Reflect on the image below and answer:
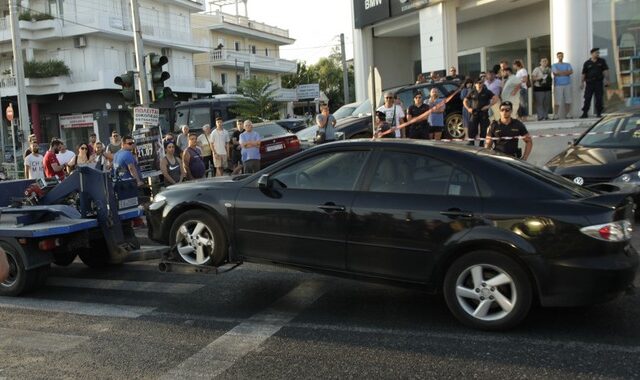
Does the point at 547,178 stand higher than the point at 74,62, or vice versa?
the point at 74,62

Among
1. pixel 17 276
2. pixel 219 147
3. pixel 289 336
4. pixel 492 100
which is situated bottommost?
pixel 289 336

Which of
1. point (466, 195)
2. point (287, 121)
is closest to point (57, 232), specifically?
point (466, 195)

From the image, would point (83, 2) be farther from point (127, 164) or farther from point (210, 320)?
point (210, 320)

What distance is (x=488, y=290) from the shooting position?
4.61 metres

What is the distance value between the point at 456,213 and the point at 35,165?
1070cm

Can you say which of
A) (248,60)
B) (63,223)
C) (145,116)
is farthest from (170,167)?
(248,60)

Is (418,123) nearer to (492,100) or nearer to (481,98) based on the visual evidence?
(481,98)

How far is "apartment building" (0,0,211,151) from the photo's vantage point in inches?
1487

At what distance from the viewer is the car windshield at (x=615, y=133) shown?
9.06m

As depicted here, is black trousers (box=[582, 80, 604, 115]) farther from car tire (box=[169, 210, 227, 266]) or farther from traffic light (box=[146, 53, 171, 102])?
car tire (box=[169, 210, 227, 266])

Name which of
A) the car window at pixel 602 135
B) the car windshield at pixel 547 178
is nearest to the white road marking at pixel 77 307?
the car windshield at pixel 547 178

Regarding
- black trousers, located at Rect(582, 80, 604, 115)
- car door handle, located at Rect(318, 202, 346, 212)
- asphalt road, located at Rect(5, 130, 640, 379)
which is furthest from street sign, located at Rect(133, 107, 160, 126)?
black trousers, located at Rect(582, 80, 604, 115)

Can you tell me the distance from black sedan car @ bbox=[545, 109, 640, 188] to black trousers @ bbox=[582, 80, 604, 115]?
4821 millimetres

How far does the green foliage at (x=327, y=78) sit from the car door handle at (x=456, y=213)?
63.6m
